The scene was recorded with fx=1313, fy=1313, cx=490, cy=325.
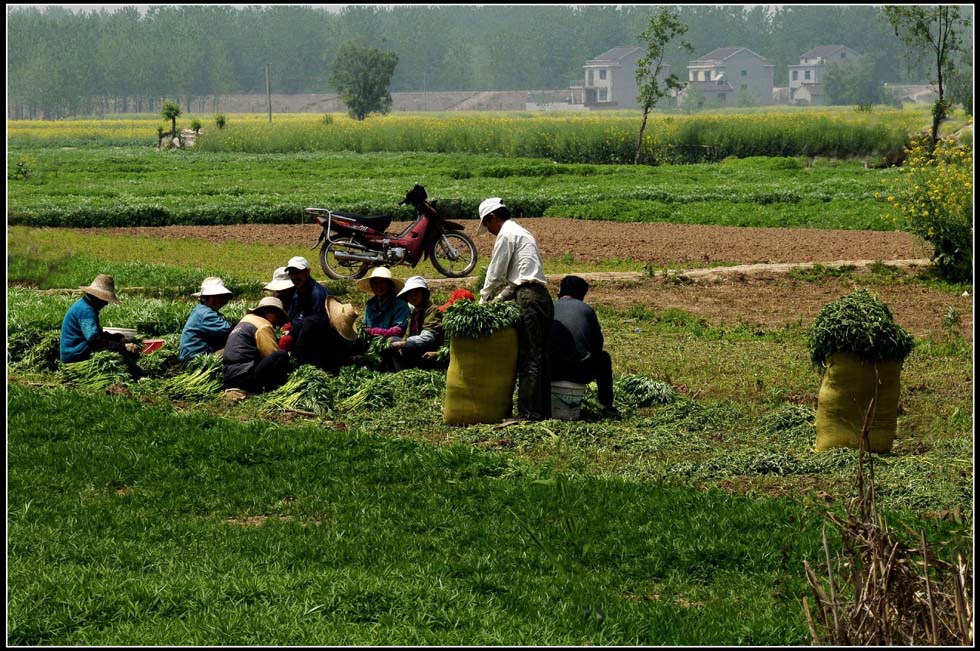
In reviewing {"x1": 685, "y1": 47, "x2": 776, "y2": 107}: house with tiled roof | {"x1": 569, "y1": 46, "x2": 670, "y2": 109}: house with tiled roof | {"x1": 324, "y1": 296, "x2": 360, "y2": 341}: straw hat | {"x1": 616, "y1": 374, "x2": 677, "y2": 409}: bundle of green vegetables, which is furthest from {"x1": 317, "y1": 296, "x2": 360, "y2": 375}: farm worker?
{"x1": 685, "y1": 47, "x2": 776, "y2": 107}: house with tiled roof

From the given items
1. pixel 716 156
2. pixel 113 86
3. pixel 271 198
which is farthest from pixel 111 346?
pixel 113 86

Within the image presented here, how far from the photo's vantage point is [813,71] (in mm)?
152500

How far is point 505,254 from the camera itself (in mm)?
10227

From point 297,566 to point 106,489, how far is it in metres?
2.22

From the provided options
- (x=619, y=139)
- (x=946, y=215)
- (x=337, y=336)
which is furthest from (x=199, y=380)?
(x=619, y=139)

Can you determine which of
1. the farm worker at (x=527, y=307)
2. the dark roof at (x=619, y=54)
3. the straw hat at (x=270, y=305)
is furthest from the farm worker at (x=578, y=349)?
the dark roof at (x=619, y=54)

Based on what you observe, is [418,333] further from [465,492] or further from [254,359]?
[465,492]

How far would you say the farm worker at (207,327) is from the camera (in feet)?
39.0

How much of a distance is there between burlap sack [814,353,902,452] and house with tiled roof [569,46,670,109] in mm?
136905

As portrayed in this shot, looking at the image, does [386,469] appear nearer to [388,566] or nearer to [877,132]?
[388,566]

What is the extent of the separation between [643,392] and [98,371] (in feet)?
15.8

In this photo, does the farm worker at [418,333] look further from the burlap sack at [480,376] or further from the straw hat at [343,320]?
the burlap sack at [480,376]

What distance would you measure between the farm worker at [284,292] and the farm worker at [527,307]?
7.72 ft

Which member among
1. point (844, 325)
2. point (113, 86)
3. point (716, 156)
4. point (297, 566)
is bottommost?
point (297, 566)
